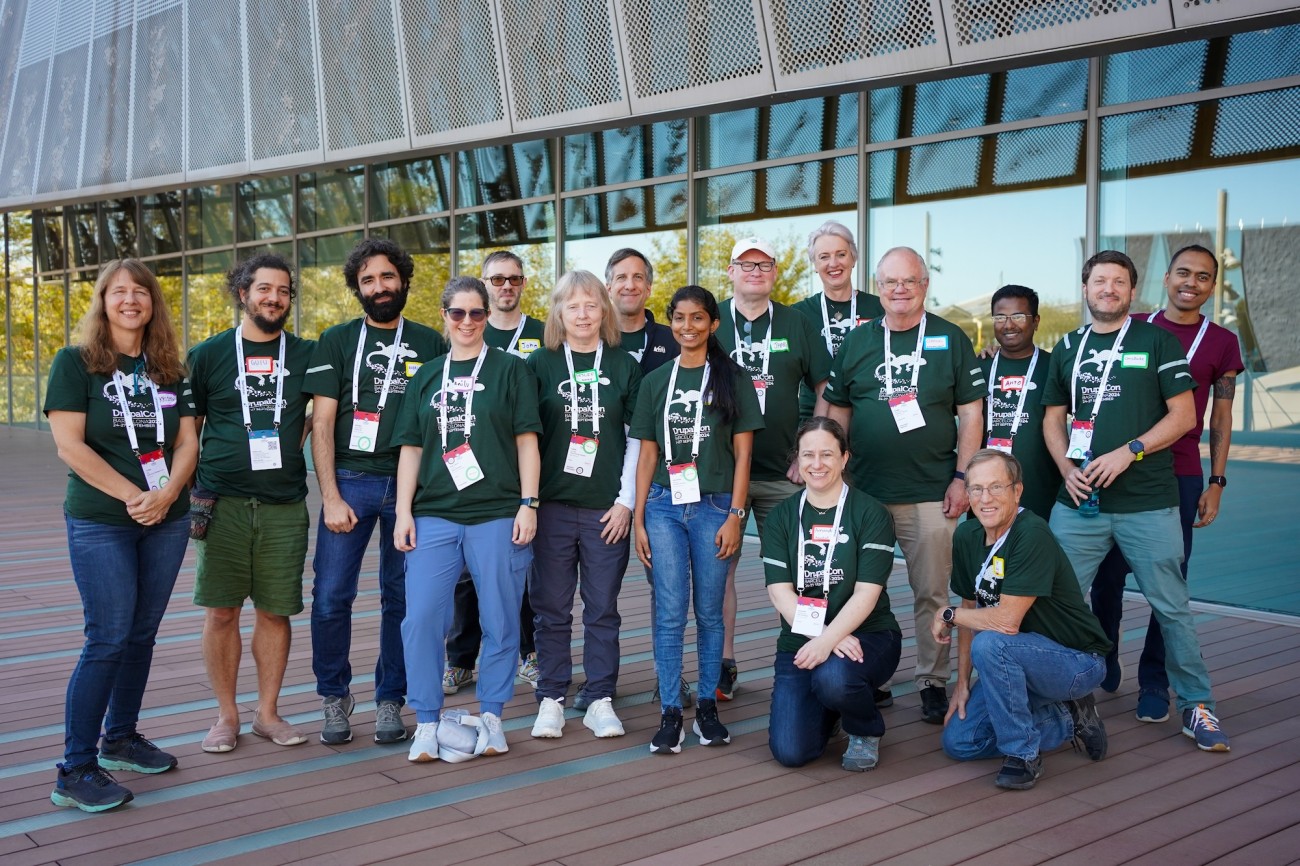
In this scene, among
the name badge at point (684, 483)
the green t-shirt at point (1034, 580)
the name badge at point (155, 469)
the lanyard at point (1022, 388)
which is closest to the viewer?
the name badge at point (155, 469)

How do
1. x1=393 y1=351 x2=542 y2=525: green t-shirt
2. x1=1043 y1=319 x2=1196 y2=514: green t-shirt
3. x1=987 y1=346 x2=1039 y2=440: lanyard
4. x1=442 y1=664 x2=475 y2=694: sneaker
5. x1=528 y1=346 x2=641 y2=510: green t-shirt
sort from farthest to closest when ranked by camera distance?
x1=442 y1=664 x2=475 y2=694: sneaker
x1=987 y1=346 x2=1039 y2=440: lanyard
x1=528 y1=346 x2=641 y2=510: green t-shirt
x1=1043 y1=319 x2=1196 y2=514: green t-shirt
x1=393 y1=351 x2=542 y2=525: green t-shirt

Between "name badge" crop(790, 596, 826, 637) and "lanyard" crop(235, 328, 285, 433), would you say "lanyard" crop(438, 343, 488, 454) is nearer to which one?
"lanyard" crop(235, 328, 285, 433)

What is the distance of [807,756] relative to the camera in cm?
406

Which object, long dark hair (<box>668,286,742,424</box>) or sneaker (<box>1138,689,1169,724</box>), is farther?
sneaker (<box>1138,689,1169,724</box>)

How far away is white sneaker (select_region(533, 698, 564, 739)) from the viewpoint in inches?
173

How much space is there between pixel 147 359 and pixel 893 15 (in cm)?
497

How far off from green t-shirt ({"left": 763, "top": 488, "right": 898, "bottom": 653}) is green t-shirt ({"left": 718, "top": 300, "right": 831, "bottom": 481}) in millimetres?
673

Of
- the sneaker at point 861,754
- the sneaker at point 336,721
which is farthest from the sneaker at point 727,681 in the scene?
the sneaker at point 336,721

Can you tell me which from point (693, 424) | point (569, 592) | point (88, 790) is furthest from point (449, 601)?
point (88, 790)

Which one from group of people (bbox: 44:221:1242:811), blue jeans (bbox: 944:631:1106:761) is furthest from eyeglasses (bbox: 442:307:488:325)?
blue jeans (bbox: 944:631:1106:761)

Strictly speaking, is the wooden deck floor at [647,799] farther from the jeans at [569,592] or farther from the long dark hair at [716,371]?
the long dark hair at [716,371]

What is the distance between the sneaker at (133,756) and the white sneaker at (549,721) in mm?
1348

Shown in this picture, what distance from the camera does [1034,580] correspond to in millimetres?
3936

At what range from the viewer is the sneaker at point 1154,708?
14.9 ft
